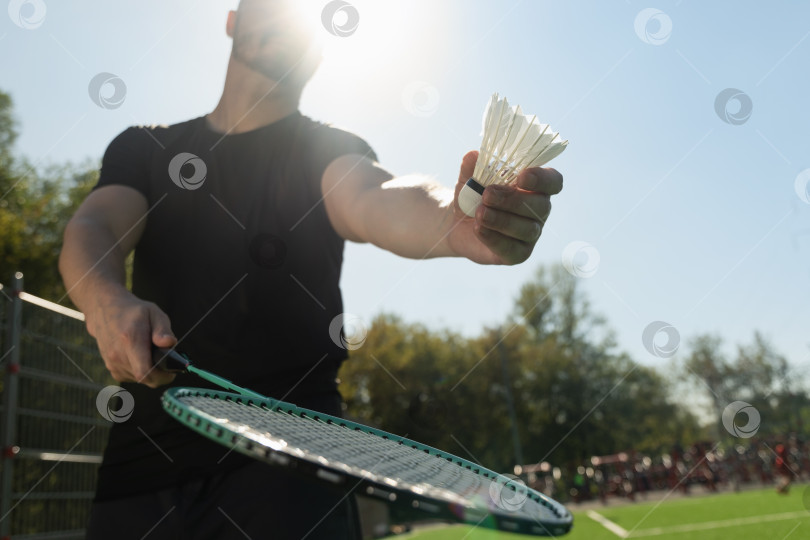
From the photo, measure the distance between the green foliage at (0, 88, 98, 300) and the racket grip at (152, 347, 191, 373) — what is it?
66.4ft

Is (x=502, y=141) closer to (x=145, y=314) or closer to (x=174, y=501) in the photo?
(x=145, y=314)

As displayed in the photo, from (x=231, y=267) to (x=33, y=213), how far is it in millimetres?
24945

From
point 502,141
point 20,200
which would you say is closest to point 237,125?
point 502,141

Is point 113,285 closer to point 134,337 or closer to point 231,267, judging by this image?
point 134,337

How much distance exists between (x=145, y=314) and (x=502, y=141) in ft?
3.75

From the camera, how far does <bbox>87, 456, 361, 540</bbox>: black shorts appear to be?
7.35ft

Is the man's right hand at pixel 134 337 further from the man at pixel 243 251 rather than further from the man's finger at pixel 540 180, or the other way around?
the man's finger at pixel 540 180

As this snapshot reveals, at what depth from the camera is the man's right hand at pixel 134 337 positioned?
6.53 ft

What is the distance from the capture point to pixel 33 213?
24359 mm

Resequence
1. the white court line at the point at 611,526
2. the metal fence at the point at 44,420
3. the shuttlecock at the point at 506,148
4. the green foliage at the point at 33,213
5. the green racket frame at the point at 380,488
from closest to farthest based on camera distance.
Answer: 1. the green racket frame at the point at 380,488
2. the shuttlecock at the point at 506,148
3. the metal fence at the point at 44,420
4. the white court line at the point at 611,526
5. the green foliage at the point at 33,213

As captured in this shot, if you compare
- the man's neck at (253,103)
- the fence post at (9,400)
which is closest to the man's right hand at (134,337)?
the man's neck at (253,103)

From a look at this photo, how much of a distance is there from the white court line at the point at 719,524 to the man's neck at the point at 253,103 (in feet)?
42.1

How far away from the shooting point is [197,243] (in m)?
2.72

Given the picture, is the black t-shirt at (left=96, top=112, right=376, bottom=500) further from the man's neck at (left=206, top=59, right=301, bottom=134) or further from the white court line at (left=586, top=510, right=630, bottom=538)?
the white court line at (left=586, top=510, right=630, bottom=538)
